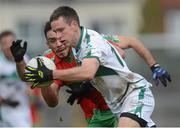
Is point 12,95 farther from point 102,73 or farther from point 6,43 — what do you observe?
point 102,73

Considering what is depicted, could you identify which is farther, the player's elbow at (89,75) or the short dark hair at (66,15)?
the short dark hair at (66,15)

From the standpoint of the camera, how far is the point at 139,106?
944cm

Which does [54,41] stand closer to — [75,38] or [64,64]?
[64,64]

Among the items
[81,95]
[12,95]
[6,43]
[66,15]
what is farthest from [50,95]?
[12,95]

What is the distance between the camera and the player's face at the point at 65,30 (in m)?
9.11

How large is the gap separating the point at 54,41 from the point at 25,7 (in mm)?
34413

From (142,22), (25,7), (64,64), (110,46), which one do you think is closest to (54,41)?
(64,64)

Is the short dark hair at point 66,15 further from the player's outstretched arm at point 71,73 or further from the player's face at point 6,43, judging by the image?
the player's face at point 6,43

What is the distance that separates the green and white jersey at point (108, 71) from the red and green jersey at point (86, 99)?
2.28 ft

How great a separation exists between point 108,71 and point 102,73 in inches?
2.6

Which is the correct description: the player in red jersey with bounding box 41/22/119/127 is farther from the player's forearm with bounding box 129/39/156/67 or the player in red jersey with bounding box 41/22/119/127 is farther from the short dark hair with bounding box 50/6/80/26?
the short dark hair with bounding box 50/6/80/26

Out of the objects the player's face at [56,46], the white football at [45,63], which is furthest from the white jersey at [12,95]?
the white football at [45,63]

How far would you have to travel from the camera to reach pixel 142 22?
4144 cm

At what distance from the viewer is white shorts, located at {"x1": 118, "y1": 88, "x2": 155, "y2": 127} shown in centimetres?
936
